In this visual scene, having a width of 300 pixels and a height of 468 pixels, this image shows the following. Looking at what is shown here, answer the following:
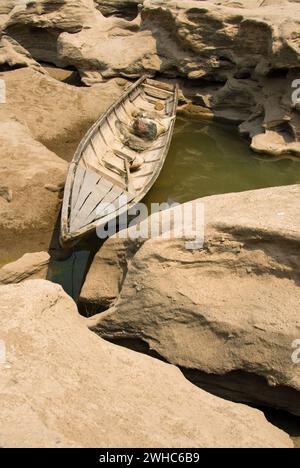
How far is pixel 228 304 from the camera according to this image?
518 cm

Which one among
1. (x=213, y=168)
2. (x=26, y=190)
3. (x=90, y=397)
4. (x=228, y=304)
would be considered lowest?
(x=213, y=168)

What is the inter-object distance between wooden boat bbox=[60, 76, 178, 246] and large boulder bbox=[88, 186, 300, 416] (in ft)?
8.10

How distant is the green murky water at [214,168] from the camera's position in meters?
11.2

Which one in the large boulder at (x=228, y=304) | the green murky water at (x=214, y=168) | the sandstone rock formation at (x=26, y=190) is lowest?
the green murky water at (x=214, y=168)

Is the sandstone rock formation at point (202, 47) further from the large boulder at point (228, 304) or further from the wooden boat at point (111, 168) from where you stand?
the large boulder at point (228, 304)

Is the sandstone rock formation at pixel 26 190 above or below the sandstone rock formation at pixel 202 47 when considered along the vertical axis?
below

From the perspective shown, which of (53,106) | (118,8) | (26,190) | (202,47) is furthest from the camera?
(118,8)

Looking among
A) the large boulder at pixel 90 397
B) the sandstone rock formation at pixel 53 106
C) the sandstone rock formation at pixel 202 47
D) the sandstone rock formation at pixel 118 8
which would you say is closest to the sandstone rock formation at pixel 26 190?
the sandstone rock formation at pixel 53 106

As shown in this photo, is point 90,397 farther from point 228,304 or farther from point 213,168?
point 213,168

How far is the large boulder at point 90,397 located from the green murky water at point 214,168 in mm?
6072

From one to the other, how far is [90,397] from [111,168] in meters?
6.78

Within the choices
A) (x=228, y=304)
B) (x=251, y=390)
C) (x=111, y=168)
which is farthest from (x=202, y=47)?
(x=251, y=390)
